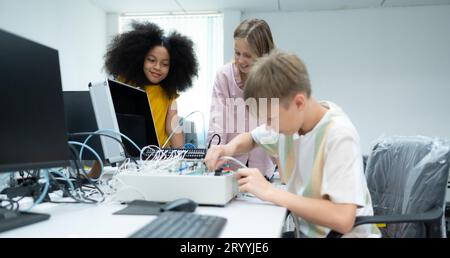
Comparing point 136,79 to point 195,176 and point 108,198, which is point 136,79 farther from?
point 195,176

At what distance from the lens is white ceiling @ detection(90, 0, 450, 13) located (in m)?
3.66

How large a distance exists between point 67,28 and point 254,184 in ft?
10.2

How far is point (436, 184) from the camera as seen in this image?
111 centimetres

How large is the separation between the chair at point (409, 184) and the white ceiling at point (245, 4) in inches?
108

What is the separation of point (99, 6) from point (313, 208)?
12.5 feet

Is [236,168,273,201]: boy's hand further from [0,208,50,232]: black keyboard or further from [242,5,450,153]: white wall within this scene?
[242,5,450,153]: white wall

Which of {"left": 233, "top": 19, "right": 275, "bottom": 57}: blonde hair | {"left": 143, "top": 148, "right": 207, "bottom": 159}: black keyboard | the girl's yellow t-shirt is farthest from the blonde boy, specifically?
the girl's yellow t-shirt

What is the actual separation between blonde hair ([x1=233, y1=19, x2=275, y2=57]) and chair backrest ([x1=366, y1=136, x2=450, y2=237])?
639mm

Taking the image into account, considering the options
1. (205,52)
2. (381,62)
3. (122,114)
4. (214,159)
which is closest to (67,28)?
(205,52)

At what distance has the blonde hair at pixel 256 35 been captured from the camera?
159 cm

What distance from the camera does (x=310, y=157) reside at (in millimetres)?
1021

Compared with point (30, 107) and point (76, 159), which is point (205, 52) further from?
point (30, 107)
